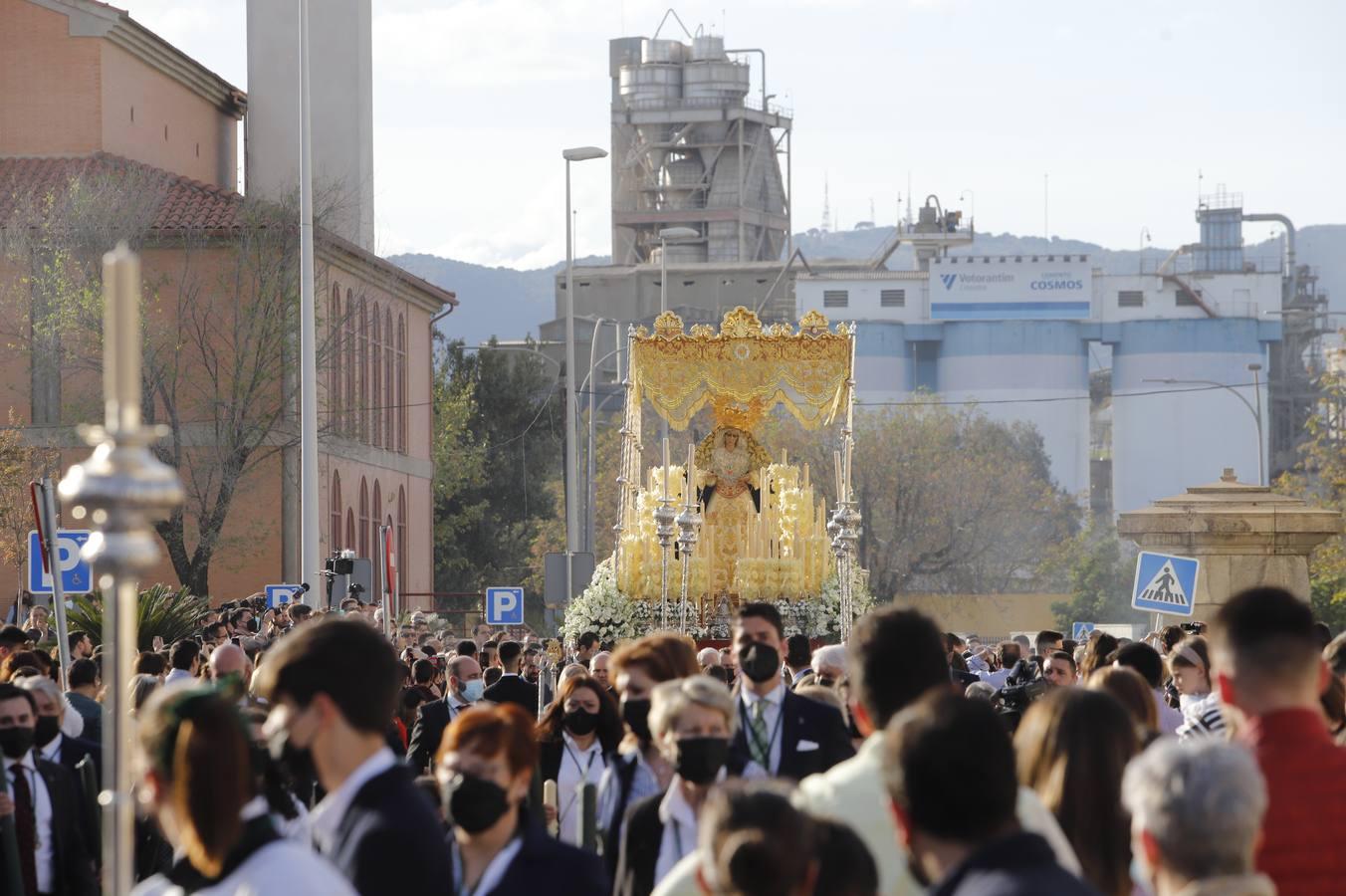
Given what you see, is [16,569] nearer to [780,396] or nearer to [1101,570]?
[780,396]

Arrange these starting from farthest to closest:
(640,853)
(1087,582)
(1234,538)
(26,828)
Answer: (1087,582) < (1234,538) < (26,828) < (640,853)

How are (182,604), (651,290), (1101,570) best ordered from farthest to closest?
(651,290), (1101,570), (182,604)

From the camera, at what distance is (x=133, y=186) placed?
46.2 metres

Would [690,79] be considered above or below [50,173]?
above

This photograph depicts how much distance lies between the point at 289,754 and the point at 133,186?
42024mm

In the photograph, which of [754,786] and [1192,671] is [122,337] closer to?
[754,786]

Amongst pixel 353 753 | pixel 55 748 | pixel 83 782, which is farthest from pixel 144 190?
pixel 353 753

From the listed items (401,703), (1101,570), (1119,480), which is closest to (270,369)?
(401,703)

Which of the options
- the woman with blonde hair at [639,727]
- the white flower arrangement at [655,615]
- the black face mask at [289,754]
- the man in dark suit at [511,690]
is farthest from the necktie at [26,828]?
the white flower arrangement at [655,615]

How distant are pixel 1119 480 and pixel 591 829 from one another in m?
105

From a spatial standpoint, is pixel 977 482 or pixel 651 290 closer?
pixel 977 482

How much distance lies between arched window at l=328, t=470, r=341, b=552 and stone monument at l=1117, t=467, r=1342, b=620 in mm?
30507

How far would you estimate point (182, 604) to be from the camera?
24969mm

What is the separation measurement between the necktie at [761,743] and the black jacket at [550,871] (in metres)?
2.29
